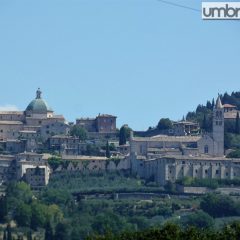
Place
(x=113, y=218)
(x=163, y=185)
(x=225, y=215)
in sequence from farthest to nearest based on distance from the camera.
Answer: (x=163, y=185), (x=225, y=215), (x=113, y=218)

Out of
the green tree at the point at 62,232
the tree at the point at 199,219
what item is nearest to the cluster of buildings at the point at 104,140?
the tree at the point at 199,219

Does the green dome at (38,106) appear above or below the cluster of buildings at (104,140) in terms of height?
above

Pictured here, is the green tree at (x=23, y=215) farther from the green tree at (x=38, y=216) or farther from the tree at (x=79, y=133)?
the tree at (x=79, y=133)

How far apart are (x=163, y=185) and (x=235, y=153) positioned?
6.50 meters

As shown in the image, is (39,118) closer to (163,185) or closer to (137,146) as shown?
(137,146)

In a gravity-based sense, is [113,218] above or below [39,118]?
below

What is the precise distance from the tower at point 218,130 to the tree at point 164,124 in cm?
512

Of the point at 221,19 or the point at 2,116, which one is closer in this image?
the point at 221,19

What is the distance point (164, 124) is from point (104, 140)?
153 inches

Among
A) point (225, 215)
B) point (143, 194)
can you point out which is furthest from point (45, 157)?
point (225, 215)

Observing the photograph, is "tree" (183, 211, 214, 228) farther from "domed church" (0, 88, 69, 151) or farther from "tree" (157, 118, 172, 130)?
"tree" (157, 118, 172, 130)

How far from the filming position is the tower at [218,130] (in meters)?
81.8

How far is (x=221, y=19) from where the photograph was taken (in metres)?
25.1

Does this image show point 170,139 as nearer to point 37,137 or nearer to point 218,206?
point 37,137
